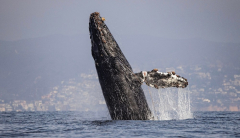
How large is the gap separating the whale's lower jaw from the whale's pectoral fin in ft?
1.43

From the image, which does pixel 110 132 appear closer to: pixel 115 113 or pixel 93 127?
pixel 93 127

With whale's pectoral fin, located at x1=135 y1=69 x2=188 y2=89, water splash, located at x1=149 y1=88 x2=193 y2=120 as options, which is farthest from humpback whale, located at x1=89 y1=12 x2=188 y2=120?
water splash, located at x1=149 y1=88 x2=193 y2=120

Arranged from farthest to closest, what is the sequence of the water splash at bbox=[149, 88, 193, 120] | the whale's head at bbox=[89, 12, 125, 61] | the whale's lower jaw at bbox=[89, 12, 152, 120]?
the whale's head at bbox=[89, 12, 125, 61]
the whale's lower jaw at bbox=[89, 12, 152, 120]
the water splash at bbox=[149, 88, 193, 120]

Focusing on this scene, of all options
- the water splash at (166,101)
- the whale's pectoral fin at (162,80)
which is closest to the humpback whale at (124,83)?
the whale's pectoral fin at (162,80)

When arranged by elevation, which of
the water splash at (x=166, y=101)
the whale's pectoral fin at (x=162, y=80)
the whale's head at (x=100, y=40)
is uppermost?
the whale's head at (x=100, y=40)

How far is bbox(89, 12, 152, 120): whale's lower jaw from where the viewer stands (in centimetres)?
1480

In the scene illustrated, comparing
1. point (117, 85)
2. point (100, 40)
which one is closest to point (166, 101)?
point (117, 85)

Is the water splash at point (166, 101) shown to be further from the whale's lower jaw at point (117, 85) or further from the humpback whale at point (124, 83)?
the whale's lower jaw at point (117, 85)

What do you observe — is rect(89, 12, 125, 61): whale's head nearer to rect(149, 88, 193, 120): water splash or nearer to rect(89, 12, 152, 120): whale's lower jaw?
rect(89, 12, 152, 120): whale's lower jaw

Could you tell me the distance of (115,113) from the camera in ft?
49.1

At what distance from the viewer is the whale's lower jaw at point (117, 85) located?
1480cm

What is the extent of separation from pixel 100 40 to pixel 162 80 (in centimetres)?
309

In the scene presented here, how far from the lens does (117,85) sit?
48.5ft

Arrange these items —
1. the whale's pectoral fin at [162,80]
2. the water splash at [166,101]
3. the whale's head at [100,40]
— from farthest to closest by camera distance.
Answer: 1. the whale's head at [100,40]
2. the whale's pectoral fin at [162,80]
3. the water splash at [166,101]
